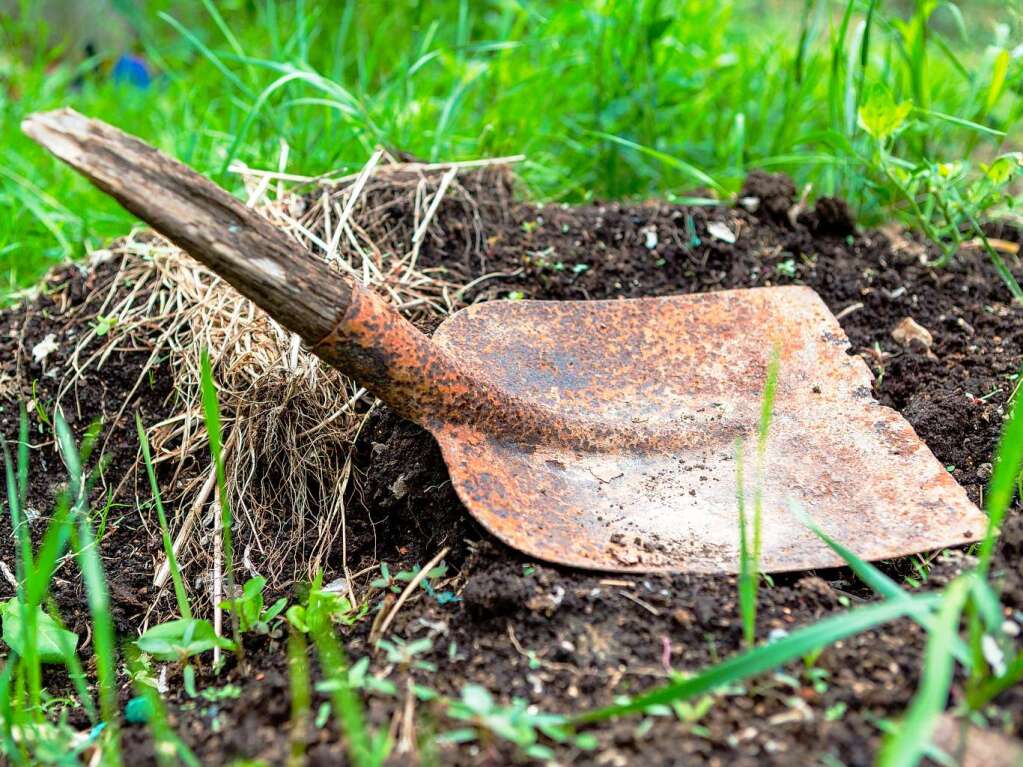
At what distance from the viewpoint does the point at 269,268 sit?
4.98 feet

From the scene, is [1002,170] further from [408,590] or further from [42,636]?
[42,636]

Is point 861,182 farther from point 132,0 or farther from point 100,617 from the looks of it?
point 132,0

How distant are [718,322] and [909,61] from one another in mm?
1058

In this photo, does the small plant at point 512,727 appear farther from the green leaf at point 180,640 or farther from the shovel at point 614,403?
the green leaf at point 180,640

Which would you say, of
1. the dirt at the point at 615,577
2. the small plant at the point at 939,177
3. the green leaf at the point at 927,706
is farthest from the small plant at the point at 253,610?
the small plant at the point at 939,177

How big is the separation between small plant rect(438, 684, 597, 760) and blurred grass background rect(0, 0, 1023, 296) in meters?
1.54

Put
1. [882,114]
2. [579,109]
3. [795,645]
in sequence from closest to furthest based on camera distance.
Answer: [795,645]
[882,114]
[579,109]

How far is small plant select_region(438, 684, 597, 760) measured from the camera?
1.16 meters

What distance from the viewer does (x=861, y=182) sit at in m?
2.59

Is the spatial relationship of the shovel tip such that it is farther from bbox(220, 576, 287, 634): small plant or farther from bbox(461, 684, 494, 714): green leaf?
bbox(461, 684, 494, 714): green leaf

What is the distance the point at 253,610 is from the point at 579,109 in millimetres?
A: 2075

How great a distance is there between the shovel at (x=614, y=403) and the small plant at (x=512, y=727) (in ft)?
1.17

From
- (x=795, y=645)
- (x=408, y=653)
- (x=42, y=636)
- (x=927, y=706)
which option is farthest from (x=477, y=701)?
(x=42, y=636)

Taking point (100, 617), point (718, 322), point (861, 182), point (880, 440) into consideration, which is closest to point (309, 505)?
point (100, 617)
